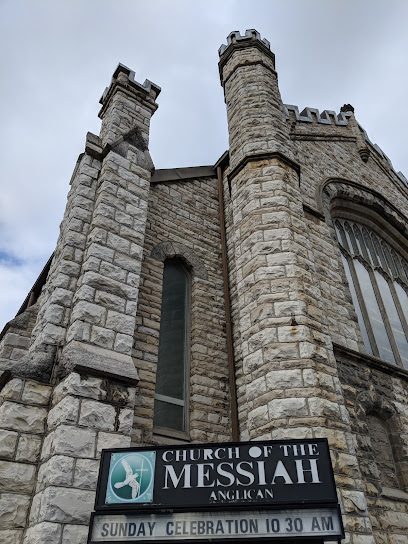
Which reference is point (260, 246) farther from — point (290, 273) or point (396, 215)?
point (396, 215)

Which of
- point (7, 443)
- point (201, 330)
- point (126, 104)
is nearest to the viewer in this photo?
point (7, 443)

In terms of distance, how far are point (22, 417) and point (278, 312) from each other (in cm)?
324

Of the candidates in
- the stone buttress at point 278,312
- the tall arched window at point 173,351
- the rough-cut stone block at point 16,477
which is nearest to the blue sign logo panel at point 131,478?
the rough-cut stone block at point 16,477

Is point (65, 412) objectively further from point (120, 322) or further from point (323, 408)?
point (323, 408)

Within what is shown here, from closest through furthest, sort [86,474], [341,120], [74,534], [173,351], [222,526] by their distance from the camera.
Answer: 1. [222,526]
2. [74,534]
3. [86,474]
4. [173,351]
5. [341,120]

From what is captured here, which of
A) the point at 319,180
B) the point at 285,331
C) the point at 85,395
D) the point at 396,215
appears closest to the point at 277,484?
the point at 85,395

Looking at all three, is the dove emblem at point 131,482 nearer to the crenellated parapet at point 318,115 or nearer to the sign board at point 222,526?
the sign board at point 222,526

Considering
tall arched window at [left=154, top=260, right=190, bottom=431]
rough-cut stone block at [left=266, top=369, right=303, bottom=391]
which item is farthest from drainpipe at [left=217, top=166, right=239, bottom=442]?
rough-cut stone block at [left=266, top=369, right=303, bottom=391]

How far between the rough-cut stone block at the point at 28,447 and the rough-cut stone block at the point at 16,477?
68mm

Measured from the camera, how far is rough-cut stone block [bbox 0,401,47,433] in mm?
4102

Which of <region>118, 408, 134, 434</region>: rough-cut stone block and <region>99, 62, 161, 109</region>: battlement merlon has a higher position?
<region>99, 62, 161, 109</region>: battlement merlon

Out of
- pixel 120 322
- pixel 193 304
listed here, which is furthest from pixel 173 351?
pixel 120 322

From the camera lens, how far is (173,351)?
6.49 m

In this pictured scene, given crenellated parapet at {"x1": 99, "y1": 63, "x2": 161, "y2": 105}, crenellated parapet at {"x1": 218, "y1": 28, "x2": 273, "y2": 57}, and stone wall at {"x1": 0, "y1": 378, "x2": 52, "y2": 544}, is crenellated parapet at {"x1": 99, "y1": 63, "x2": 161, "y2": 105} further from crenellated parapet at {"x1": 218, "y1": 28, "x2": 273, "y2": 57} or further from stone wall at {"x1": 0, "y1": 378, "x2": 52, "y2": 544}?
stone wall at {"x1": 0, "y1": 378, "x2": 52, "y2": 544}
